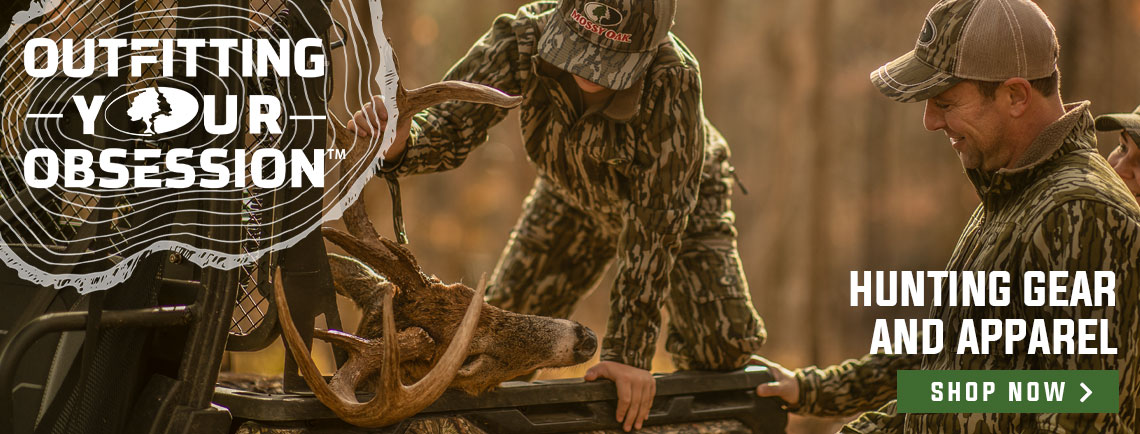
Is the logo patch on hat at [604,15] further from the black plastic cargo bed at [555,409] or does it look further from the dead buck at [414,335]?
the black plastic cargo bed at [555,409]

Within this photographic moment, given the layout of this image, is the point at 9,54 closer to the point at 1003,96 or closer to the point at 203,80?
the point at 203,80

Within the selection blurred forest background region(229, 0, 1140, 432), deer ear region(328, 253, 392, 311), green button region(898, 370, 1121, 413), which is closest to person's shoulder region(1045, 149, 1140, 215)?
green button region(898, 370, 1121, 413)

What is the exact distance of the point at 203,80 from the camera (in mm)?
2855

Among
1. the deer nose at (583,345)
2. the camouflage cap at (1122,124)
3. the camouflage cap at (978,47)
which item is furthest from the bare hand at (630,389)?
the camouflage cap at (1122,124)

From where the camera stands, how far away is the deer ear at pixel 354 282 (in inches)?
131

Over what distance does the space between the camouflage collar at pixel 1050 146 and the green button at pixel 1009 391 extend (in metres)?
0.54

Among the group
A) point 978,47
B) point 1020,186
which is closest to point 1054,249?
point 1020,186

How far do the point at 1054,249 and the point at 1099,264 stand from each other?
11cm

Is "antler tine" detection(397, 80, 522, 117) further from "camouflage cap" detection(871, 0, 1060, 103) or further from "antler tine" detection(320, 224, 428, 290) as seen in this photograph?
"camouflage cap" detection(871, 0, 1060, 103)

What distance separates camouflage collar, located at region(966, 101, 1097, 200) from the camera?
2979 mm

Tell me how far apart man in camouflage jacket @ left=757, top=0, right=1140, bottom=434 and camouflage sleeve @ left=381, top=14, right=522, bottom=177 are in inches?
51.5

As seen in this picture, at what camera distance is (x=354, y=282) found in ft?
11.0

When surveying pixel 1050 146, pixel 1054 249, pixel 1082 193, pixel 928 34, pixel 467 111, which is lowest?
pixel 1054 249

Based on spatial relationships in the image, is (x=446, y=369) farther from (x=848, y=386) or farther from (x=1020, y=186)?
(x=848, y=386)
